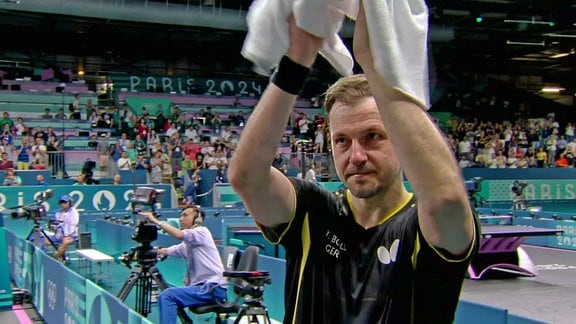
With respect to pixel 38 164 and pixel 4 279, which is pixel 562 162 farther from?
pixel 4 279

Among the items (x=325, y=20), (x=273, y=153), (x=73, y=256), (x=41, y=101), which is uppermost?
(x=41, y=101)

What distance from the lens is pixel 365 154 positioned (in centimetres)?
143

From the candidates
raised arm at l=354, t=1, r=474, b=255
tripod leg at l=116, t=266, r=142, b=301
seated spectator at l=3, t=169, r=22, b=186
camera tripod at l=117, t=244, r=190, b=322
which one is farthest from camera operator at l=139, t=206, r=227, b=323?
seated spectator at l=3, t=169, r=22, b=186

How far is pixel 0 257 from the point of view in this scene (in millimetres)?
8828

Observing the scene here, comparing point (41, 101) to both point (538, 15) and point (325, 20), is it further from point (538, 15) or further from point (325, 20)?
point (325, 20)

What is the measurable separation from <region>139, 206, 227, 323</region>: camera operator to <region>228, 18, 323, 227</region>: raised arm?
5096mm

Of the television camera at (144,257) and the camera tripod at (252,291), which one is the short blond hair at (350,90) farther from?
the television camera at (144,257)

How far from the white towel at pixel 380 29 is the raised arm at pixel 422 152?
25 mm

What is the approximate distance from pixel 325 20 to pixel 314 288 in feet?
2.14

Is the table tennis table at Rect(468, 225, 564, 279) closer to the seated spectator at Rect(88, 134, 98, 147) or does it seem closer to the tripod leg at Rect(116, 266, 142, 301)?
the tripod leg at Rect(116, 266, 142, 301)

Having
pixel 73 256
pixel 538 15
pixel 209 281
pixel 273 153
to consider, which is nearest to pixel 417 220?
pixel 273 153

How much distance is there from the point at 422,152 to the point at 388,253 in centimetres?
38

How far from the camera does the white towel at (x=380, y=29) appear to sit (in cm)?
110

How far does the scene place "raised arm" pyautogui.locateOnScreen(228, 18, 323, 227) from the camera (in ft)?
4.07
